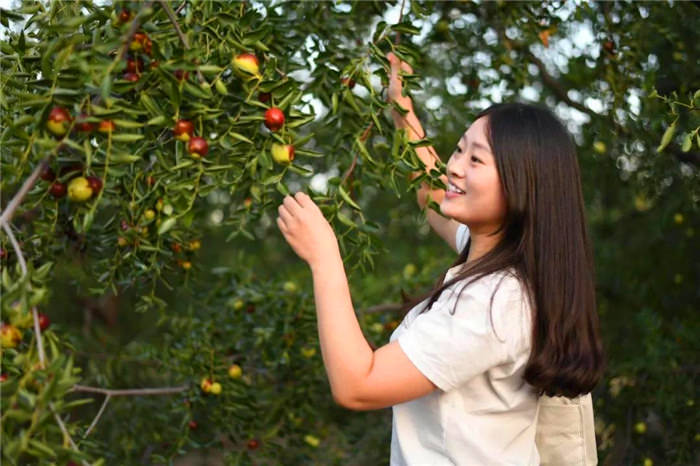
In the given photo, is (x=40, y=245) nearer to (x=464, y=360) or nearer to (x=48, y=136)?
(x=48, y=136)

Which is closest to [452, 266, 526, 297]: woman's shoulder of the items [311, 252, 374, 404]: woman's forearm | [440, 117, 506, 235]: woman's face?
[440, 117, 506, 235]: woman's face

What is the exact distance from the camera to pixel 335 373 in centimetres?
154

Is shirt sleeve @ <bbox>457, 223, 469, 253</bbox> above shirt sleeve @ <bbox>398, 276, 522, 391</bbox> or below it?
below

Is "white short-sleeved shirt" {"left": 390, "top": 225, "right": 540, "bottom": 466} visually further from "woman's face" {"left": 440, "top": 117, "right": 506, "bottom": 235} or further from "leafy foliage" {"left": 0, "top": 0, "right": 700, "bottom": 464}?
"leafy foliage" {"left": 0, "top": 0, "right": 700, "bottom": 464}

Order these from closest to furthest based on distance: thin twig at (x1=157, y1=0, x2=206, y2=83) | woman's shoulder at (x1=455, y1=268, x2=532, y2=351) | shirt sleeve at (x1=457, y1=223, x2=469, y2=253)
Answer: thin twig at (x1=157, y1=0, x2=206, y2=83) < woman's shoulder at (x1=455, y1=268, x2=532, y2=351) < shirt sleeve at (x1=457, y1=223, x2=469, y2=253)

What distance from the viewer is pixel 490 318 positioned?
1575mm

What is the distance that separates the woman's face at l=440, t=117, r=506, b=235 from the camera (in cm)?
169

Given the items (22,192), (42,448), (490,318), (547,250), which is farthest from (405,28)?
(42,448)

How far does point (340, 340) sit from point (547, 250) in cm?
48

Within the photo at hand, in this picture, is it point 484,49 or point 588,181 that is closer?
point 484,49

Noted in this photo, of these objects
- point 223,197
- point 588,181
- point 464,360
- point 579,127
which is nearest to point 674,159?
point 588,181

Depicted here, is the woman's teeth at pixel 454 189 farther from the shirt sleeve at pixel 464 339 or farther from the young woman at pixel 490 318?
the shirt sleeve at pixel 464 339

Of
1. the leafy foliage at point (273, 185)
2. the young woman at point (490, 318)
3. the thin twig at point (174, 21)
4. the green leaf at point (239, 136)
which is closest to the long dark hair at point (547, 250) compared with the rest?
the young woman at point (490, 318)

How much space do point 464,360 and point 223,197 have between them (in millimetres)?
3670
